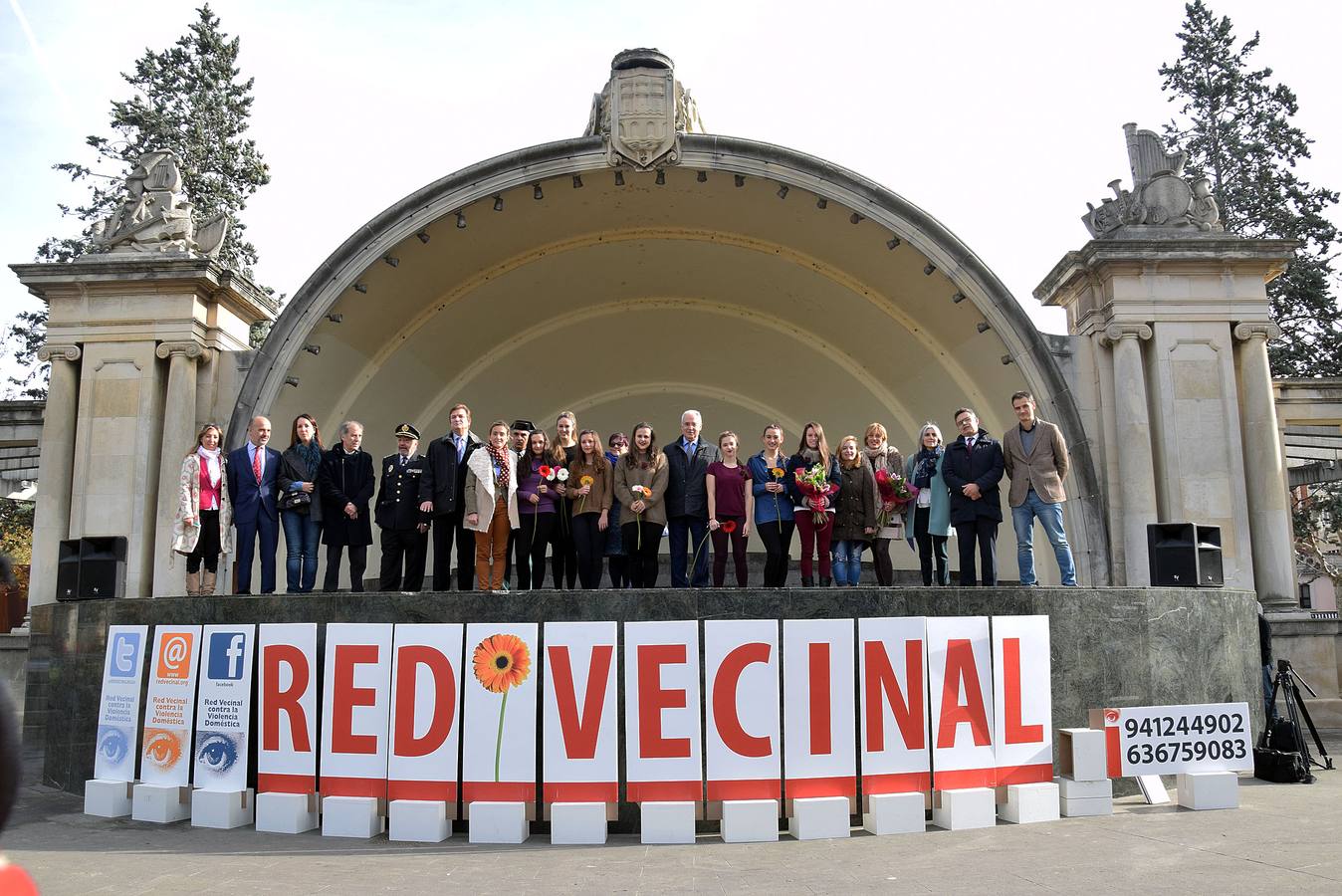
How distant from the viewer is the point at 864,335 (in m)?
16.9

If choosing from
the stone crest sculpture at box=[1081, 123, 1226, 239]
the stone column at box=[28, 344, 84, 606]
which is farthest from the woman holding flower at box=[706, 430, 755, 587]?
the stone column at box=[28, 344, 84, 606]

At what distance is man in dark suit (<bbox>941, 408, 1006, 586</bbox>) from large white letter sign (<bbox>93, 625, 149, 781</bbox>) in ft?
22.8

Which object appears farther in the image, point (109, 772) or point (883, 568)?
point (883, 568)

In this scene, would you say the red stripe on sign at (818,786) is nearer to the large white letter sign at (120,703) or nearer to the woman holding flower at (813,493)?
the woman holding flower at (813,493)

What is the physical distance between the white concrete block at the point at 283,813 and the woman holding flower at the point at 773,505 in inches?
173

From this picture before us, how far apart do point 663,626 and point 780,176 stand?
26.0ft

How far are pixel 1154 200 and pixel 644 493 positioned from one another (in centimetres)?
899

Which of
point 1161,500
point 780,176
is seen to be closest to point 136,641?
point 780,176

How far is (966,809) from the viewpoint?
A: 6.80 meters

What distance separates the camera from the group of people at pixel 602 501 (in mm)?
9195

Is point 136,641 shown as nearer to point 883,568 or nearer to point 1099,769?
point 883,568

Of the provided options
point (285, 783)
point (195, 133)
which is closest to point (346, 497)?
point (285, 783)

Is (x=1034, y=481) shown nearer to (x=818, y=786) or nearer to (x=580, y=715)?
(x=818, y=786)

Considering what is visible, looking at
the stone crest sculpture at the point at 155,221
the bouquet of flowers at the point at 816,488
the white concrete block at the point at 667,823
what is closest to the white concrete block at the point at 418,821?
the white concrete block at the point at 667,823
